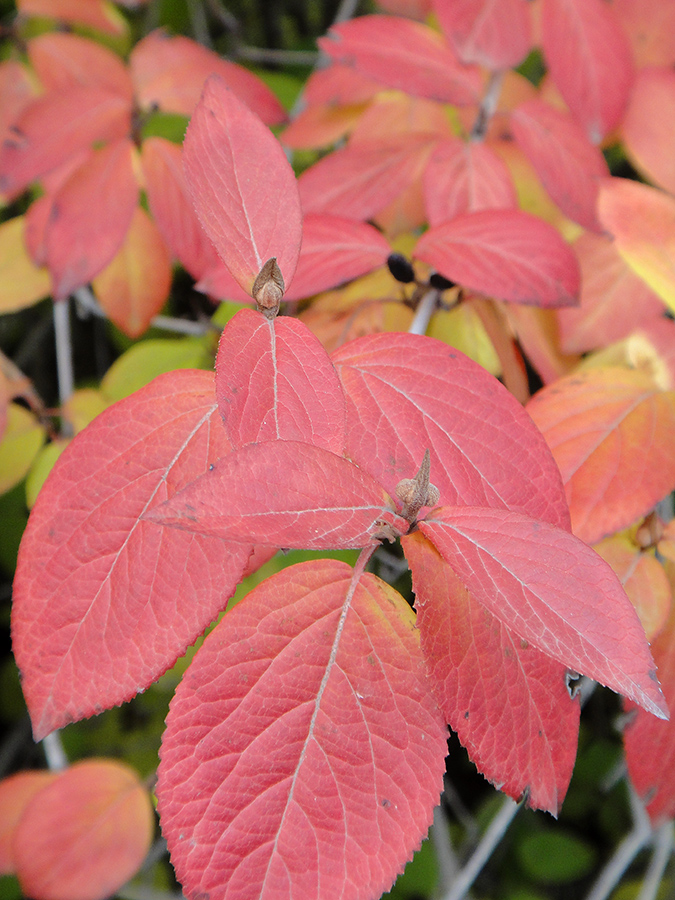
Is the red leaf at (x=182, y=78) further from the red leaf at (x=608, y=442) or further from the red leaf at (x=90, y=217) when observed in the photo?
the red leaf at (x=608, y=442)

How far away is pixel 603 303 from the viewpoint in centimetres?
81

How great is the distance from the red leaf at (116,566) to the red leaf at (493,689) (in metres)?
0.11

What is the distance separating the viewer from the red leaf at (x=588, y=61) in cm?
79

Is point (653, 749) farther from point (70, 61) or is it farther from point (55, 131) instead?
point (70, 61)

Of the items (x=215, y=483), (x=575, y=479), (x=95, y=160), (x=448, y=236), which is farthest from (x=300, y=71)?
(x=215, y=483)

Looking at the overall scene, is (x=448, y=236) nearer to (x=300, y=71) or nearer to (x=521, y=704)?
(x=521, y=704)

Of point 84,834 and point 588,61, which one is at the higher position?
point 588,61

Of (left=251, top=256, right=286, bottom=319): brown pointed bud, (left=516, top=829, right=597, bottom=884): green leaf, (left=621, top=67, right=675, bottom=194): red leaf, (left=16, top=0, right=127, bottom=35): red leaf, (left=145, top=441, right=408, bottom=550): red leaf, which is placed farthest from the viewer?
(left=516, top=829, right=597, bottom=884): green leaf

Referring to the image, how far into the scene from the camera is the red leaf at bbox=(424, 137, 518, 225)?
739mm

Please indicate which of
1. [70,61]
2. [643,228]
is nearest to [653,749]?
[643,228]

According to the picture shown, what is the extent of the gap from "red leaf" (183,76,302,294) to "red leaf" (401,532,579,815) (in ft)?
0.66

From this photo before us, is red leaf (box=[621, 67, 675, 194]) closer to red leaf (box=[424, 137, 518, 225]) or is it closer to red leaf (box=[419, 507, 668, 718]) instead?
red leaf (box=[424, 137, 518, 225])

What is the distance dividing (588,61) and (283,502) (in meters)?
0.71

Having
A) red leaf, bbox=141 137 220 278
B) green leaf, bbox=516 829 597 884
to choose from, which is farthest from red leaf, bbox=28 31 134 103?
green leaf, bbox=516 829 597 884
